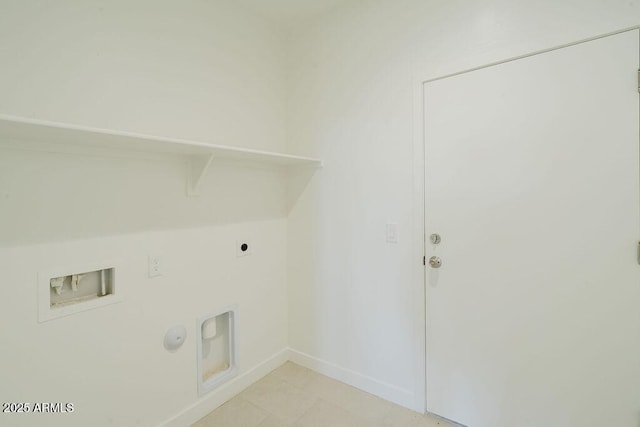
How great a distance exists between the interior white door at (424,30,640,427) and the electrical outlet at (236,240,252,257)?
3.92 feet

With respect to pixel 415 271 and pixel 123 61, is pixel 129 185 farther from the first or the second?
pixel 415 271

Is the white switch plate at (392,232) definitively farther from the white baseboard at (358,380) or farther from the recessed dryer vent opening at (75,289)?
the recessed dryer vent opening at (75,289)

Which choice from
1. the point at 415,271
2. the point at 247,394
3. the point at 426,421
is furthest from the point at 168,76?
the point at 426,421

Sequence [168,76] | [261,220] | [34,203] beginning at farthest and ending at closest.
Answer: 1. [261,220]
2. [168,76]
3. [34,203]

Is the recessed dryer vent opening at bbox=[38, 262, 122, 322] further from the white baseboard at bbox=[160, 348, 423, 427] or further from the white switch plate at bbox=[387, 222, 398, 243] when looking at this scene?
the white switch plate at bbox=[387, 222, 398, 243]

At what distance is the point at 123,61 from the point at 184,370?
5.48ft

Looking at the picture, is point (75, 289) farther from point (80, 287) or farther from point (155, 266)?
point (155, 266)

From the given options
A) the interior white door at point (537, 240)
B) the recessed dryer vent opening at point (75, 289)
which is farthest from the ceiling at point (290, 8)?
the recessed dryer vent opening at point (75, 289)

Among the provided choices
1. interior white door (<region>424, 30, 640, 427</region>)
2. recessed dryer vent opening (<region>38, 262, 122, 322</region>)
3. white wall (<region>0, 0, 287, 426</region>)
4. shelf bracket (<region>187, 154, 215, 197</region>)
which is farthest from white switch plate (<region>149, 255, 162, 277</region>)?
interior white door (<region>424, 30, 640, 427</region>)

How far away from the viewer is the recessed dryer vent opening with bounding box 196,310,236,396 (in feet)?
5.84

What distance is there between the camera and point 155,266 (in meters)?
1.55

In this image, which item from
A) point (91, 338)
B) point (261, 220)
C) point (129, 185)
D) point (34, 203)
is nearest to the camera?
point (34, 203)

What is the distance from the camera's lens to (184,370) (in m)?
1.68

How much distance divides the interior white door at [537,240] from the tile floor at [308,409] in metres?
0.25
